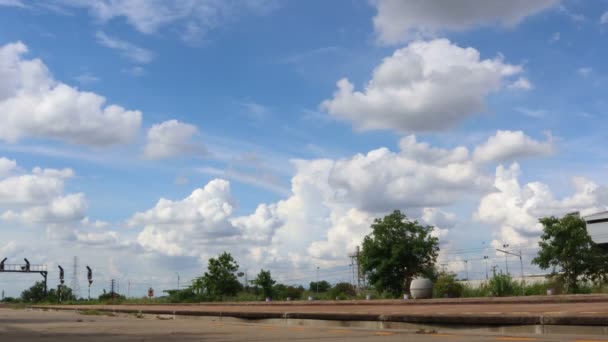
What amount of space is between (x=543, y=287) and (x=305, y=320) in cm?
1963

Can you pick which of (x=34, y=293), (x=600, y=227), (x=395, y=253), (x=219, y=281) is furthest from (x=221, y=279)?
(x=34, y=293)

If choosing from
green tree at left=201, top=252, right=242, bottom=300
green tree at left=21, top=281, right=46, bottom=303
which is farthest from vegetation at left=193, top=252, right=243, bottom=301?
green tree at left=21, top=281, right=46, bottom=303

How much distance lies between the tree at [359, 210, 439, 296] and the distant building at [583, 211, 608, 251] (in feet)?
72.7

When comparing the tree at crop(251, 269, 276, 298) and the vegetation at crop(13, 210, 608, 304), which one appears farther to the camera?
the tree at crop(251, 269, 276, 298)

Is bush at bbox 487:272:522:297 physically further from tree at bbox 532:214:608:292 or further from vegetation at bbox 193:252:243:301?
vegetation at bbox 193:252:243:301

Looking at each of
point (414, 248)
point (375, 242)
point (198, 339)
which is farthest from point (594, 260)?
point (198, 339)

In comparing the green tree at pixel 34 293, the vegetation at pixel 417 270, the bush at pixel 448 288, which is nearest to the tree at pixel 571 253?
the vegetation at pixel 417 270

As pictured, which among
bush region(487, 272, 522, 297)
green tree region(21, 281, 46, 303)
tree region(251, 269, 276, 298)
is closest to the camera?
bush region(487, 272, 522, 297)

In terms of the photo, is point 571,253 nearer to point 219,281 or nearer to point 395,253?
point 395,253

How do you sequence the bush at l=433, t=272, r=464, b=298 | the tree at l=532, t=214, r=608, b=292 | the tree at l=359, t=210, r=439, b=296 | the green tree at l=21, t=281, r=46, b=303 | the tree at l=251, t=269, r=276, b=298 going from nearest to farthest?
the bush at l=433, t=272, r=464, b=298 → the tree at l=532, t=214, r=608, b=292 → the tree at l=359, t=210, r=439, b=296 → the tree at l=251, t=269, r=276, b=298 → the green tree at l=21, t=281, r=46, b=303

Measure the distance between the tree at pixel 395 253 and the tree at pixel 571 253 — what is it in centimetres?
770

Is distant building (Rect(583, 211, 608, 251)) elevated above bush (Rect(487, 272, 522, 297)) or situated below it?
above

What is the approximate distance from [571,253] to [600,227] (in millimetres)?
24692

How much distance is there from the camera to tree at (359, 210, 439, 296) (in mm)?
41125
